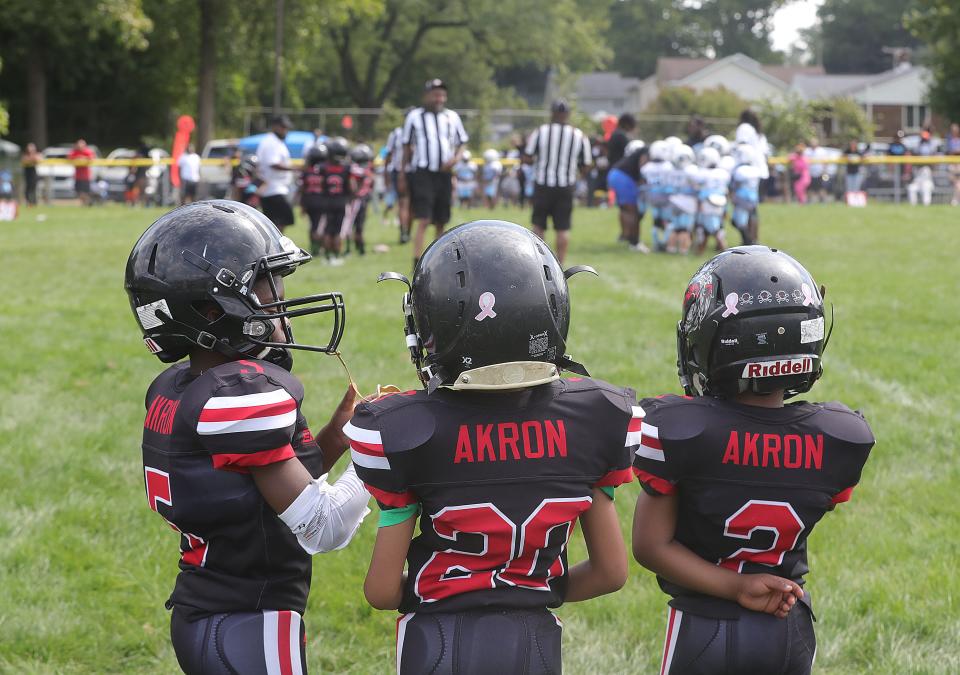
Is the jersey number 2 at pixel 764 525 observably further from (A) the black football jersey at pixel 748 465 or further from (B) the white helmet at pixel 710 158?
(B) the white helmet at pixel 710 158

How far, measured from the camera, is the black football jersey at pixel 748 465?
2.51 meters

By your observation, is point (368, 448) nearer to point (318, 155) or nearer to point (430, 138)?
point (430, 138)

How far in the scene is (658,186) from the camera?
15.8 metres

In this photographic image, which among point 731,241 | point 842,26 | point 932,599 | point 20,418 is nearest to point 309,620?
point 932,599

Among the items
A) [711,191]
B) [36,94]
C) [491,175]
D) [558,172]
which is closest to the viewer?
[558,172]

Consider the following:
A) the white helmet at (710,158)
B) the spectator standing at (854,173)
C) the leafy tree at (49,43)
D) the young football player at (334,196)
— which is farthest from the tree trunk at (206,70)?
the white helmet at (710,158)

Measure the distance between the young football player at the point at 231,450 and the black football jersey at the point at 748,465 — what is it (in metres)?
0.73

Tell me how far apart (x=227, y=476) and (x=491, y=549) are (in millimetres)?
646

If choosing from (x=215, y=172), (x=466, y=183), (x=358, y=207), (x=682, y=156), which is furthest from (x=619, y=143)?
(x=215, y=172)

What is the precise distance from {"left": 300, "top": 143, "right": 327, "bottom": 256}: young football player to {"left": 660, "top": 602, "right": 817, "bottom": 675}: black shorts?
12252 millimetres

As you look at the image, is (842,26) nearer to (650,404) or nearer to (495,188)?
(495,188)

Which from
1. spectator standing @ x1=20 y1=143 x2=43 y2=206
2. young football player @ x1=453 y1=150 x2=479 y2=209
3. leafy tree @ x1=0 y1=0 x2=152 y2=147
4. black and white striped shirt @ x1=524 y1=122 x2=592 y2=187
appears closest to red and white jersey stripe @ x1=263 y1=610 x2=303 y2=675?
black and white striped shirt @ x1=524 y1=122 x2=592 y2=187

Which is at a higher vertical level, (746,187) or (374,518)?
(746,187)

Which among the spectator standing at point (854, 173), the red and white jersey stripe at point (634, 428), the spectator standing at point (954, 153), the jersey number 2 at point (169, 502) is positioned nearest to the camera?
the red and white jersey stripe at point (634, 428)
